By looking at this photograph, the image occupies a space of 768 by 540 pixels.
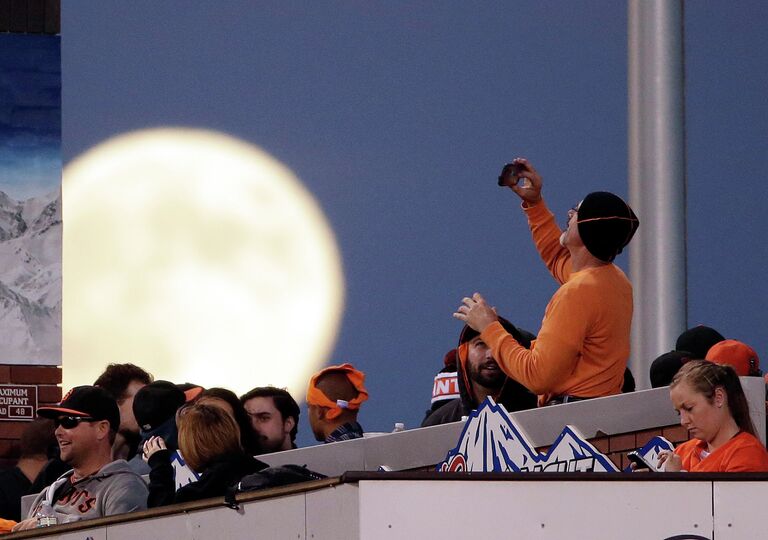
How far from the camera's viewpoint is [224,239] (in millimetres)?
9914

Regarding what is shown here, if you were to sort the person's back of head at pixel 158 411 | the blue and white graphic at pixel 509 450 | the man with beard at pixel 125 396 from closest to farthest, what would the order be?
1. the blue and white graphic at pixel 509 450
2. the person's back of head at pixel 158 411
3. the man with beard at pixel 125 396

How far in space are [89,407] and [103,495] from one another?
0.32 meters

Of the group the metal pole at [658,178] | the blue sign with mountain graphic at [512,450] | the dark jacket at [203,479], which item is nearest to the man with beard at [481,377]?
the blue sign with mountain graphic at [512,450]

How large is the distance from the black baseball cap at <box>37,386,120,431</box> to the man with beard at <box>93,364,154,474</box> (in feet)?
2.89

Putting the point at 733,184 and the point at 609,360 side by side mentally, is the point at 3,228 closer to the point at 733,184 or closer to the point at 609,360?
the point at 733,184

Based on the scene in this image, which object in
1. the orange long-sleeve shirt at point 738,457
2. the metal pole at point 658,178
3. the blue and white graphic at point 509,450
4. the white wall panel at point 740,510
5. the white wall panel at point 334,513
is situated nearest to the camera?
the white wall panel at point 740,510

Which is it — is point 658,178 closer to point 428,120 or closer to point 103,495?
point 428,120

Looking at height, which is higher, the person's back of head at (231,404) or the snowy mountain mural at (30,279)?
the snowy mountain mural at (30,279)

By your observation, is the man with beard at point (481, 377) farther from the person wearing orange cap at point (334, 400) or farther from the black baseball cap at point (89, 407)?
the black baseball cap at point (89, 407)

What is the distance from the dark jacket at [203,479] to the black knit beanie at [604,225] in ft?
4.07

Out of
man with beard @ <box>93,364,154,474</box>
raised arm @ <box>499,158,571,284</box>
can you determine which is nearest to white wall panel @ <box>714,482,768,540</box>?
raised arm @ <box>499,158,571,284</box>

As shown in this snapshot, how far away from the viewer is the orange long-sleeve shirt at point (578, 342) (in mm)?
4816

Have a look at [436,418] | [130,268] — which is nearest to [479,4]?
[130,268]

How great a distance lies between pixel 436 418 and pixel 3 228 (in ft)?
14.4
